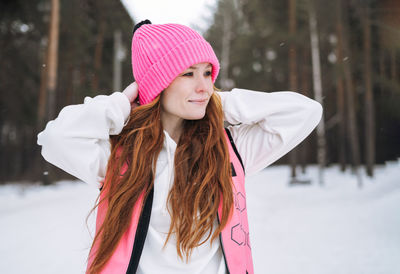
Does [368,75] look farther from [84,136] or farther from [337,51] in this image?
[84,136]

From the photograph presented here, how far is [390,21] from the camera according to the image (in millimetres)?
11359

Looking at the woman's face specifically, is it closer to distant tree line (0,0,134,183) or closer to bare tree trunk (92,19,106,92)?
distant tree line (0,0,134,183)

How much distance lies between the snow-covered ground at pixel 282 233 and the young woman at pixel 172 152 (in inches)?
37.7

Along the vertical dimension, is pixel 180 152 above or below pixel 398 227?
above

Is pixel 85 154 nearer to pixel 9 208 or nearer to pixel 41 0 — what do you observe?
pixel 9 208

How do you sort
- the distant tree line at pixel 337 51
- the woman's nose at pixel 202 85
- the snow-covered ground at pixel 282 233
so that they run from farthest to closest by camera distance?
the distant tree line at pixel 337 51
the snow-covered ground at pixel 282 233
the woman's nose at pixel 202 85

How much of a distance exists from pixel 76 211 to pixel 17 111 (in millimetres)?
7208

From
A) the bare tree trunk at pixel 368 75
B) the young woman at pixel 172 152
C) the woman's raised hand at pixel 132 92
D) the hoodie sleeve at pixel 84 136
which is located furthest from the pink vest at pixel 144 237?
the bare tree trunk at pixel 368 75

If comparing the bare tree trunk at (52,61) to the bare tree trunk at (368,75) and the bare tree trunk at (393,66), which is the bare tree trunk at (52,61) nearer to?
the bare tree trunk at (368,75)

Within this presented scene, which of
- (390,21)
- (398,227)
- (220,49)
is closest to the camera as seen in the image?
(398,227)

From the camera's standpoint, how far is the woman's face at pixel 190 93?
158 centimetres

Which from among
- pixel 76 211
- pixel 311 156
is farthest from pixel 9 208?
pixel 311 156

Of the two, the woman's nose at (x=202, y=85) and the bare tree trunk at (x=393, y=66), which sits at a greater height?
the woman's nose at (x=202, y=85)

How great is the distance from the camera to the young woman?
1407 mm
